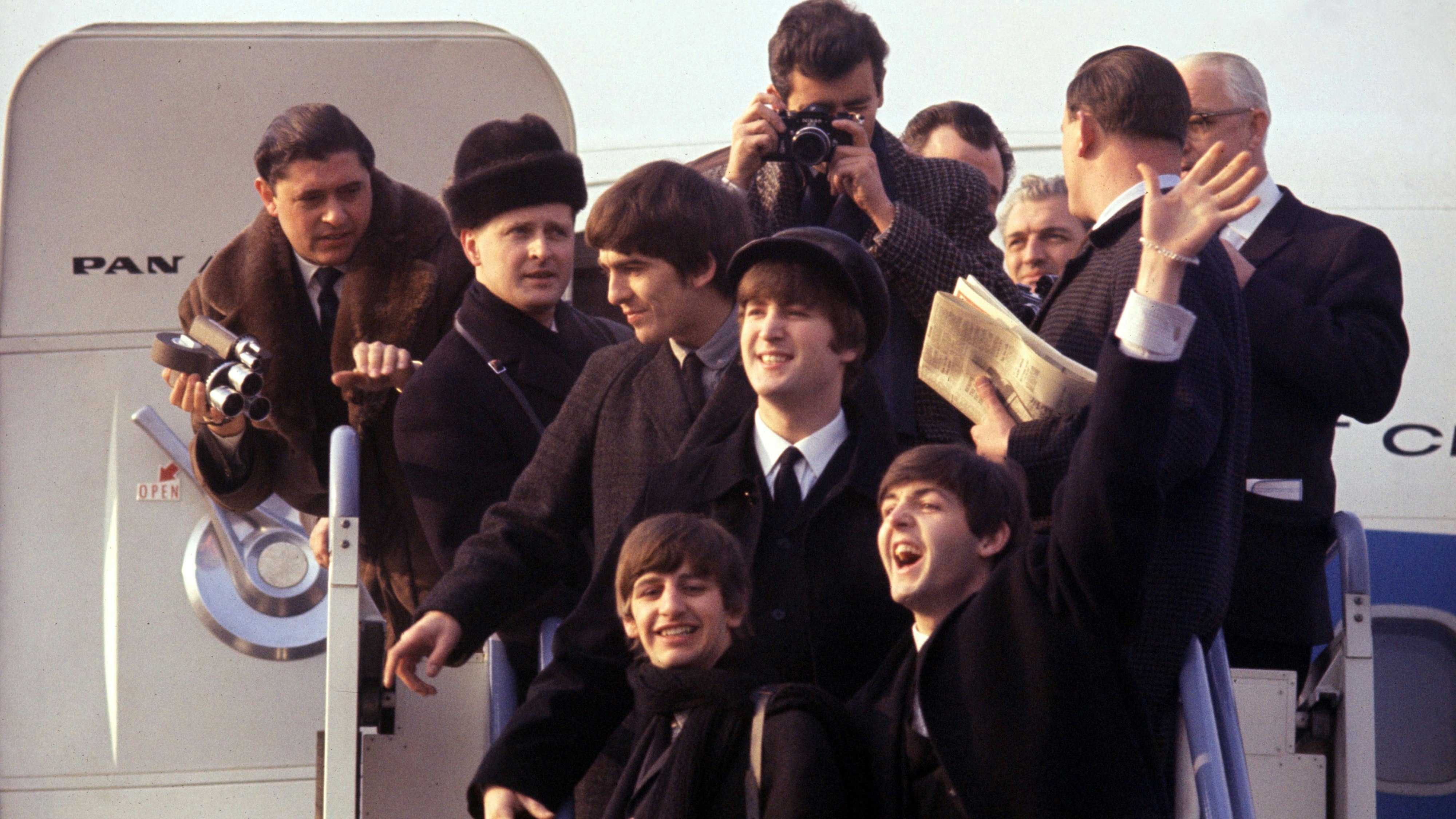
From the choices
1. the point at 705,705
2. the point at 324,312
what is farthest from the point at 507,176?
the point at 705,705

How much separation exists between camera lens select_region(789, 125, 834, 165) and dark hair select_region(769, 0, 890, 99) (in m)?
0.20

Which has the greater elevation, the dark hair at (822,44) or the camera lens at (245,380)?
the dark hair at (822,44)

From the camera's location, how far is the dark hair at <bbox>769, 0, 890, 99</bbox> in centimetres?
367

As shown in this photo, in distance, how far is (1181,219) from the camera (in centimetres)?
251

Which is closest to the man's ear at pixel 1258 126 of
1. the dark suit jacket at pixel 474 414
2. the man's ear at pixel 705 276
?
the man's ear at pixel 705 276

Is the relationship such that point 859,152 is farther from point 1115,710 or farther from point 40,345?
point 40,345

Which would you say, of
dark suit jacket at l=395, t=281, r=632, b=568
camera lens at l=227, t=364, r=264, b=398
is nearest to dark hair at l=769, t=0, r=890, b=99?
dark suit jacket at l=395, t=281, r=632, b=568

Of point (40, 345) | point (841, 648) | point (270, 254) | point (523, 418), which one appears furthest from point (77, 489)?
point (841, 648)

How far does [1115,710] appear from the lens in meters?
2.52

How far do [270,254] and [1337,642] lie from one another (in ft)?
8.40

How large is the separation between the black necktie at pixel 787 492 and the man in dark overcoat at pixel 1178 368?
0.31m

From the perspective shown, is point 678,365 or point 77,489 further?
point 77,489

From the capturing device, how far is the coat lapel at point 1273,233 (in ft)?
11.8

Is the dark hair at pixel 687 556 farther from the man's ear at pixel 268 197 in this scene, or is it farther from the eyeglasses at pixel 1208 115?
the man's ear at pixel 268 197
